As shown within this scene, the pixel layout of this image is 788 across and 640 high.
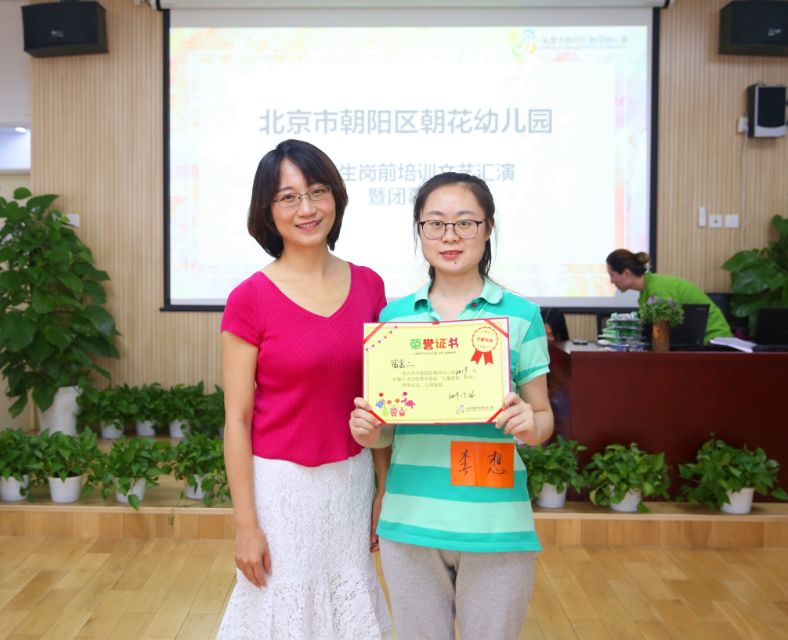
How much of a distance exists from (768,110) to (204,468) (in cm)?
441

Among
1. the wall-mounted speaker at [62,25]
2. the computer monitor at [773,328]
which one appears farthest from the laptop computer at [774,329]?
the wall-mounted speaker at [62,25]

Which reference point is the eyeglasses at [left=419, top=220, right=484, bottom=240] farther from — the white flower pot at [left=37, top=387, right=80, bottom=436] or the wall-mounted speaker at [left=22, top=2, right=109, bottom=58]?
the wall-mounted speaker at [left=22, top=2, right=109, bottom=58]

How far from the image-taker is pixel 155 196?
5.70 meters

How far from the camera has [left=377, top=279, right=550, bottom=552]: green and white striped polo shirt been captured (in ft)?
4.33

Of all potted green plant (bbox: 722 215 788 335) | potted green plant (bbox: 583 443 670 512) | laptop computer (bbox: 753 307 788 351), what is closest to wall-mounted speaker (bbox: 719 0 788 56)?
potted green plant (bbox: 722 215 788 335)

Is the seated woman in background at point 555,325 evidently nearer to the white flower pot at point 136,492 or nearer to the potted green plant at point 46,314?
the white flower pot at point 136,492

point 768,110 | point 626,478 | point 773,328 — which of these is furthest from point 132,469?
point 768,110

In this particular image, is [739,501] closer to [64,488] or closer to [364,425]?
[364,425]

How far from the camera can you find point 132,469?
11.6ft

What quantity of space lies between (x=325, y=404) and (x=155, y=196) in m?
4.69

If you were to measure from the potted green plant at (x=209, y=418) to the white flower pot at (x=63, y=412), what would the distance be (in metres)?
0.83

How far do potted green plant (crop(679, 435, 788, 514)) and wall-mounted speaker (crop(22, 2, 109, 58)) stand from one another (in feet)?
15.2

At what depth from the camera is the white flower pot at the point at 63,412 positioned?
5.28 metres

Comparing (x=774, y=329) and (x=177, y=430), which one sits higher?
(x=774, y=329)
